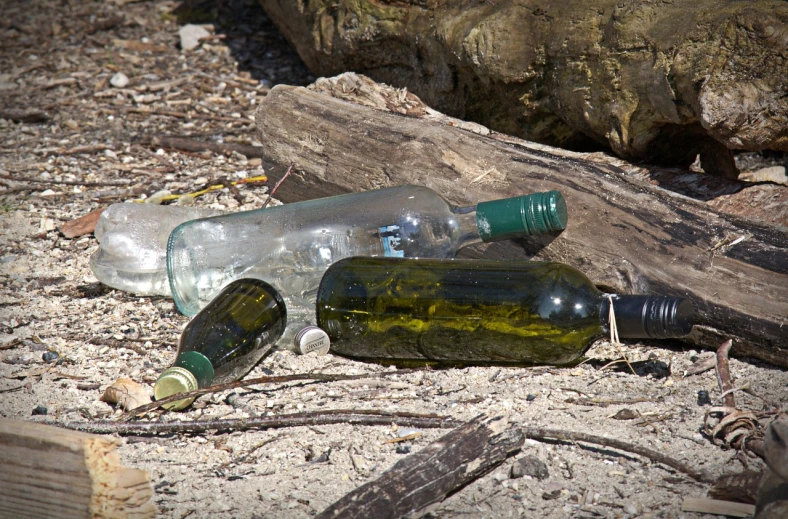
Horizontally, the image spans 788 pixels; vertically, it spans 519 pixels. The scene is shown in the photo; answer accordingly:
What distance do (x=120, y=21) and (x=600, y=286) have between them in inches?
218

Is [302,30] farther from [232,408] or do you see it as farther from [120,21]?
[232,408]

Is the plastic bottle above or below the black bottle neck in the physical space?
below

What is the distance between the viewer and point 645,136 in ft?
10.4

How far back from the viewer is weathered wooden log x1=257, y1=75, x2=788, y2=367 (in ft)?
8.06

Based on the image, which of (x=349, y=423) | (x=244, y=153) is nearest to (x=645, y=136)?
(x=349, y=423)

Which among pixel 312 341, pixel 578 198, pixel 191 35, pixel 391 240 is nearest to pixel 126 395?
pixel 312 341

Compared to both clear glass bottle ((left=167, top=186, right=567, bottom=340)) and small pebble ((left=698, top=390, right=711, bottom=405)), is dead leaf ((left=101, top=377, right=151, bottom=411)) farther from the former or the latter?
small pebble ((left=698, top=390, right=711, bottom=405))

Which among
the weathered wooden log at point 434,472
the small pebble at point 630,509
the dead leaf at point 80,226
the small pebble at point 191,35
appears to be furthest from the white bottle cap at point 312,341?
the small pebble at point 191,35

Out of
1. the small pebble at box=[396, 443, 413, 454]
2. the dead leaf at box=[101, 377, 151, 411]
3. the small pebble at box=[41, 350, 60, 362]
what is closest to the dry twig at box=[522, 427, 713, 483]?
the small pebble at box=[396, 443, 413, 454]

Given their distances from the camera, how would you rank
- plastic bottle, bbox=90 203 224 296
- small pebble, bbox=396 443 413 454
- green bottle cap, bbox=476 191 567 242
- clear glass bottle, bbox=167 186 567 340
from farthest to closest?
plastic bottle, bbox=90 203 224 296 → clear glass bottle, bbox=167 186 567 340 → green bottle cap, bbox=476 191 567 242 → small pebble, bbox=396 443 413 454

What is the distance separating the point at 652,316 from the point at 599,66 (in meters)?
1.43

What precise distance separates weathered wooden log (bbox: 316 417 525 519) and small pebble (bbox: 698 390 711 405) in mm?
618

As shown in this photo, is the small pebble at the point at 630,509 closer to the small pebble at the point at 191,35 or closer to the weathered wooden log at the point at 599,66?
the weathered wooden log at the point at 599,66

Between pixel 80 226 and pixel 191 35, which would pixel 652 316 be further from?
pixel 191 35
